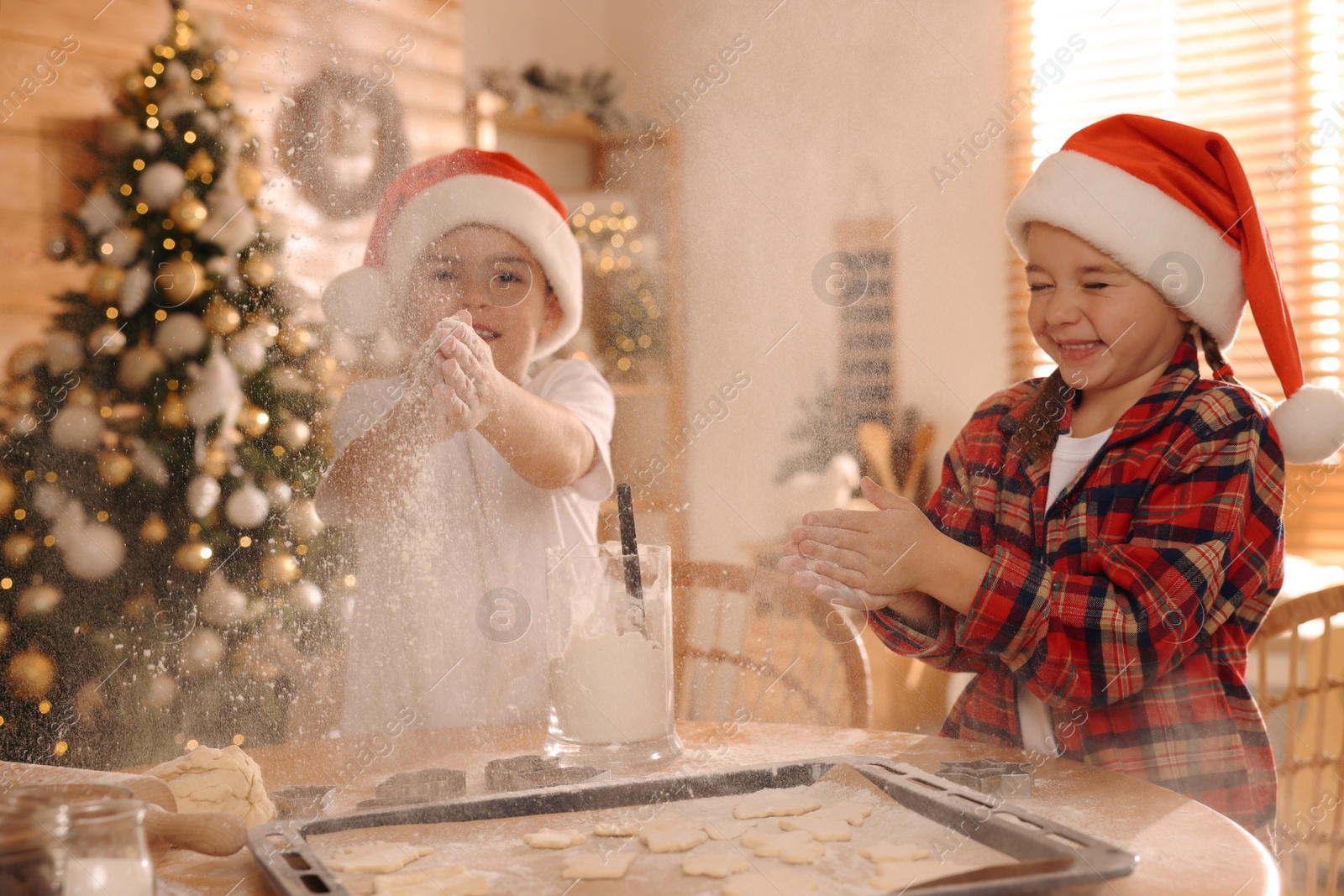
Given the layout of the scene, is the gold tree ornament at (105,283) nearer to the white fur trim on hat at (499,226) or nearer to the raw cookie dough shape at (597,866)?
the white fur trim on hat at (499,226)

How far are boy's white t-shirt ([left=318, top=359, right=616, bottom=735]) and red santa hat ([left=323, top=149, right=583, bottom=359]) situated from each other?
2.7 inches

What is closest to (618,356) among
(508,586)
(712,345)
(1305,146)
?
(712,345)

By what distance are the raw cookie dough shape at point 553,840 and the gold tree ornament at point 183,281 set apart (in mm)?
600

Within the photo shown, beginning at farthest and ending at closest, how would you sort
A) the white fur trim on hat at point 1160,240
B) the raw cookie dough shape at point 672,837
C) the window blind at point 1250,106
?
the window blind at point 1250,106 < the white fur trim on hat at point 1160,240 < the raw cookie dough shape at point 672,837

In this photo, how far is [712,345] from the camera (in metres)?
1.11

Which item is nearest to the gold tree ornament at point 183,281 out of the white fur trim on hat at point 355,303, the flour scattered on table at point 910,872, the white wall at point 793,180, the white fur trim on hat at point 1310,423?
the white fur trim on hat at point 355,303

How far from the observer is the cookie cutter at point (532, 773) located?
80cm

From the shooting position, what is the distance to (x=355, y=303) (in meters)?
1.00

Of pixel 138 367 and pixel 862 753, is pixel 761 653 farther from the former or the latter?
pixel 138 367

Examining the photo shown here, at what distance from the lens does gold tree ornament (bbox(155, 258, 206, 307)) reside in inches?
39.4

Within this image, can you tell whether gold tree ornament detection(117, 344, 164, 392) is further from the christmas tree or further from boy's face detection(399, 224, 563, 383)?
boy's face detection(399, 224, 563, 383)

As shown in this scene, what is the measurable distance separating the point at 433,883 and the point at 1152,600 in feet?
2.02

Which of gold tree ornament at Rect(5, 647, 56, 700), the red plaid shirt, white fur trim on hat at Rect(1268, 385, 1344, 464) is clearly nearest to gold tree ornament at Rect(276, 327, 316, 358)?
gold tree ornament at Rect(5, 647, 56, 700)

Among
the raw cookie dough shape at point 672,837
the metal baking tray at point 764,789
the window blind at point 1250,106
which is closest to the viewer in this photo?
the metal baking tray at point 764,789
